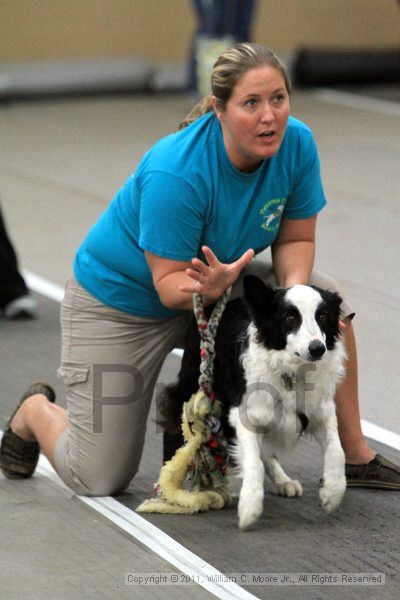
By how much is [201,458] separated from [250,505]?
304mm

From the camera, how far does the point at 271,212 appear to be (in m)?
3.53

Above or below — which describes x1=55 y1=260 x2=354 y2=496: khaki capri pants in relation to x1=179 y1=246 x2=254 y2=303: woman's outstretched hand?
below

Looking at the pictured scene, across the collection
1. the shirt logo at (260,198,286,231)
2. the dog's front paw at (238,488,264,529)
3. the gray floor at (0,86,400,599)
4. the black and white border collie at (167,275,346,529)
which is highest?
the shirt logo at (260,198,286,231)

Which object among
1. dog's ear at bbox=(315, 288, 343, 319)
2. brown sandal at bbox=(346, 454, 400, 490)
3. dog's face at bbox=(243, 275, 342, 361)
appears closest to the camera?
dog's face at bbox=(243, 275, 342, 361)

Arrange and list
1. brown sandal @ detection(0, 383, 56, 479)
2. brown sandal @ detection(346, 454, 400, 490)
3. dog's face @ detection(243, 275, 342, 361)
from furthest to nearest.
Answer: brown sandal @ detection(0, 383, 56, 479), brown sandal @ detection(346, 454, 400, 490), dog's face @ detection(243, 275, 342, 361)

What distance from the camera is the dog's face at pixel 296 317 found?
124 inches

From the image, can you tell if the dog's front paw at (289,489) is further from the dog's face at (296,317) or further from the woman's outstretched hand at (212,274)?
the woman's outstretched hand at (212,274)

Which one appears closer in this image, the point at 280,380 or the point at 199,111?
the point at 280,380

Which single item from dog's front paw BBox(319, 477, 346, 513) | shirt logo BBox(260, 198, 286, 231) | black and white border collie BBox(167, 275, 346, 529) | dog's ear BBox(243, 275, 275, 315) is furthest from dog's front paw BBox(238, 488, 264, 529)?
shirt logo BBox(260, 198, 286, 231)

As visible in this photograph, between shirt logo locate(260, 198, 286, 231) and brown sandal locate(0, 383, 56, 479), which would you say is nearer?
shirt logo locate(260, 198, 286, 231)

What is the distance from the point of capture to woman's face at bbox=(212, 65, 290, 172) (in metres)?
3.32

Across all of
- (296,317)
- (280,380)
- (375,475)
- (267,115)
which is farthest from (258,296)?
(375,475)

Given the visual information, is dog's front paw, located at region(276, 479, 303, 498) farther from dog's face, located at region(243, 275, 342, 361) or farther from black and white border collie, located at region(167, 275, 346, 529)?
dog's face, located at region(243, 275, 342, 361)

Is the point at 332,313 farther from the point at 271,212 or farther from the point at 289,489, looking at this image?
the point at 289,489
